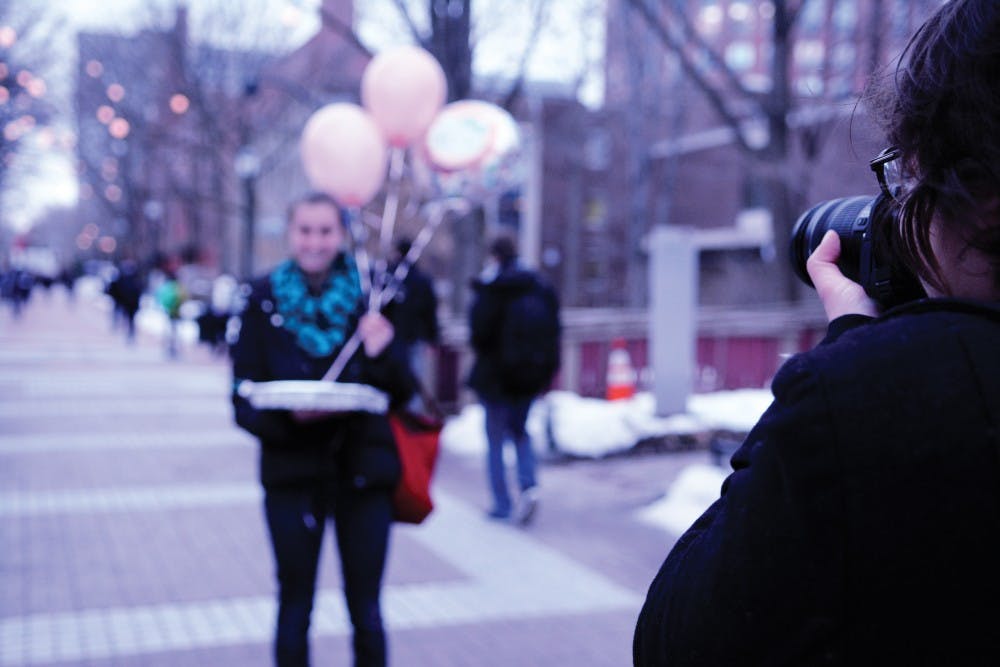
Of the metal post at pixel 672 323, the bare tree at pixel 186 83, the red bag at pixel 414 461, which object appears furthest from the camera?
the bare tree at pixel 186 83

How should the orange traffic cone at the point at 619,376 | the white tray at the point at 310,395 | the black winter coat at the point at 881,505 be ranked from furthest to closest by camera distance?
the orange traffic cone at the point at 619,376
the white tray at the point at 310,395
the black winter coat at the point at 881,505

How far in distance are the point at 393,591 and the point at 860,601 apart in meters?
4.73

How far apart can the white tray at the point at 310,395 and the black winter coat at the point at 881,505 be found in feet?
7.36

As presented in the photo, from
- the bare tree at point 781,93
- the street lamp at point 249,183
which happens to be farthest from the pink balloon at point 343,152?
the street lamp at point 249,183

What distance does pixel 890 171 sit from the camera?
3.87 ft

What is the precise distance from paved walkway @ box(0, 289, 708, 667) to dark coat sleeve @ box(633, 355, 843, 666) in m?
3.60

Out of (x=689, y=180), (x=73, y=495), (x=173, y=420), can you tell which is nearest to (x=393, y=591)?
(x=73, y=495)

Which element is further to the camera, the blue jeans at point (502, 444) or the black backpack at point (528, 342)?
the blue jeans at point (502, 444)

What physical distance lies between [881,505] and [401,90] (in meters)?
4.97

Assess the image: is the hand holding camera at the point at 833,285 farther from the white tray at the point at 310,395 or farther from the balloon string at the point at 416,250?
the balloon string at the point at 416,250

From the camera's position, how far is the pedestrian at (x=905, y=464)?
A: 3.19 ft

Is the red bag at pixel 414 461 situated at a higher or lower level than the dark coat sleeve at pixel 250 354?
lower

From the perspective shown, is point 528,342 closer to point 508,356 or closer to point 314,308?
point 508,356

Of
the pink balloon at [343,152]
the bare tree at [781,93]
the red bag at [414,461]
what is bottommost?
the red bag at [414,461]
